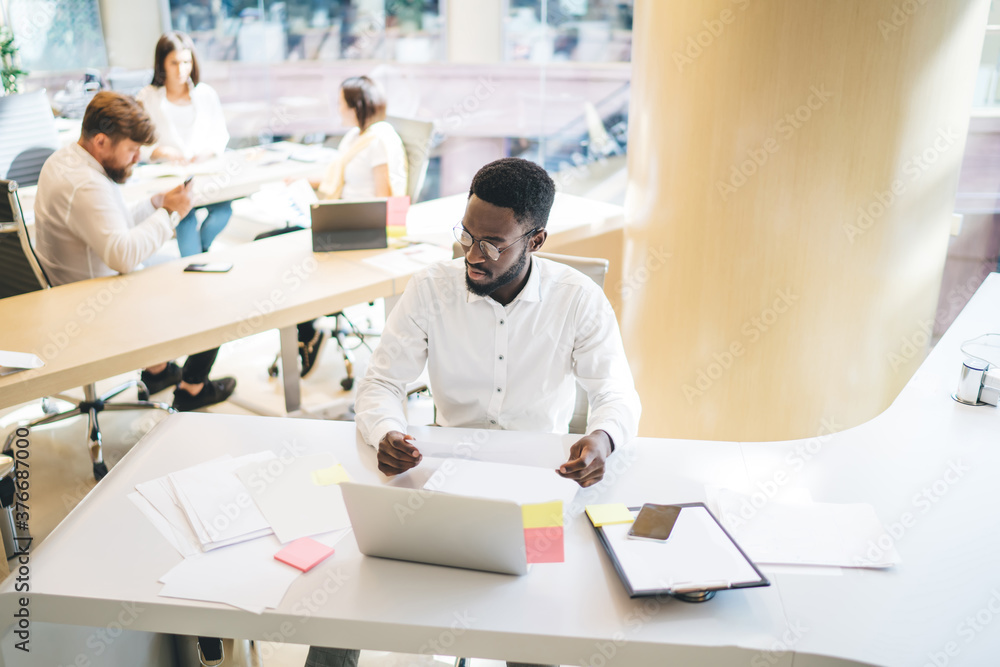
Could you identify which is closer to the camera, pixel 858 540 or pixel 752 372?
pixel 858 540

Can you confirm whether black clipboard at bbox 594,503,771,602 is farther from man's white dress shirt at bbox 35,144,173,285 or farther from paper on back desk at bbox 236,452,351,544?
man's white dress shirt at bbox 35,144,173,285

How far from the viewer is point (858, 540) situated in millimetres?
1473

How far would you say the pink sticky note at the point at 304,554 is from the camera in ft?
4.62

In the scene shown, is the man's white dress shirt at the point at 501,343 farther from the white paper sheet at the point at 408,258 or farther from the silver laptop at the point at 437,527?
the white paper sheet at the point at 408,258

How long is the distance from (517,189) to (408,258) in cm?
132

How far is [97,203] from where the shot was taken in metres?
2.85

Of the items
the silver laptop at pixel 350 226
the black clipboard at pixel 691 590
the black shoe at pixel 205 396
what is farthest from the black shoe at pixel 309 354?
the black clipboard at pixel 691 590

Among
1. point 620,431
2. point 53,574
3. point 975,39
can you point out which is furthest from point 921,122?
point 53,574

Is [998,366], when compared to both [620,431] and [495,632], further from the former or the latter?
[495,632]

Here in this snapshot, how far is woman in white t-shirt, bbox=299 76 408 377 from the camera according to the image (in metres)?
3.72

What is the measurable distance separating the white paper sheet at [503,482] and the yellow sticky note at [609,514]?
0.05 metres

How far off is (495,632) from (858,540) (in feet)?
2.32

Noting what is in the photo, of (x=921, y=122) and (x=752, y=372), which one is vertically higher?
(x=921, y=122)

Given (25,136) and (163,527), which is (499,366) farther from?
(25,136)
